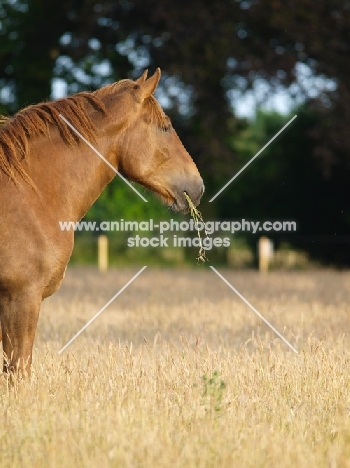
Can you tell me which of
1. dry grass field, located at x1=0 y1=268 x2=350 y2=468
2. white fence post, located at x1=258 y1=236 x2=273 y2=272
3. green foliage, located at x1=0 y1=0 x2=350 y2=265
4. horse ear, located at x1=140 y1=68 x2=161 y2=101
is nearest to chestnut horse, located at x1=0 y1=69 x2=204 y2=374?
horse ear, located at x1=140 y1=68 x2=161 y2=101

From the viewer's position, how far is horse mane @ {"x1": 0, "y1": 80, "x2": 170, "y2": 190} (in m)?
5.71

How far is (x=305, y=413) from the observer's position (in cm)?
539

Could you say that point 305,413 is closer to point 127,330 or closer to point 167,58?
point 127,330

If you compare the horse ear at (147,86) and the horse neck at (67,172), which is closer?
the horse neck at (67,172)

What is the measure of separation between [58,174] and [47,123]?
15.7 inches

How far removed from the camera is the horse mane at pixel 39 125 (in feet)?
18.7

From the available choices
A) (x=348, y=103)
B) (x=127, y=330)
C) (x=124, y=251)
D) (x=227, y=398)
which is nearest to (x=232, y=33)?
(x=348, y=103)

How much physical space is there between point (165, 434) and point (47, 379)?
1.61 metres

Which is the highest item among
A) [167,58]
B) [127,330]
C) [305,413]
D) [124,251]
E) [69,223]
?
[167,58]

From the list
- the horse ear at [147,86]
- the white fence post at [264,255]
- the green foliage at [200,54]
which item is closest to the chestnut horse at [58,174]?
the horse ear at [147,86]

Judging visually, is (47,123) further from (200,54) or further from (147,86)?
(200,54)

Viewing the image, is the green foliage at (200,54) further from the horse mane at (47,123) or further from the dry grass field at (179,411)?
the horse mane at (47,123)

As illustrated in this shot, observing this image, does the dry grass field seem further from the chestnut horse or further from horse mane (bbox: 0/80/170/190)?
horse mane (bbox: 0/80/170/190)

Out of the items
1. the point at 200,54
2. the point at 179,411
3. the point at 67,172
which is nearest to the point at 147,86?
the point at 67,172
